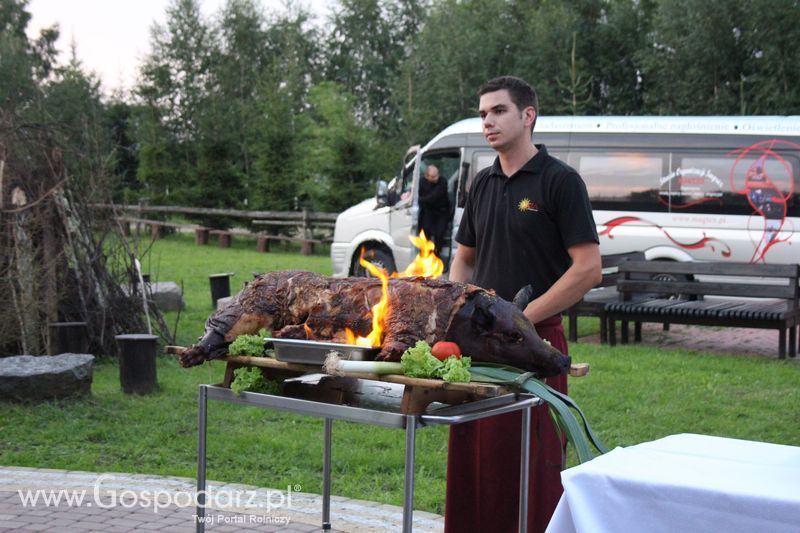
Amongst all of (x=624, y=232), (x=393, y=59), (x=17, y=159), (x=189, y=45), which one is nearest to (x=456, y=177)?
(x=624, y=232)

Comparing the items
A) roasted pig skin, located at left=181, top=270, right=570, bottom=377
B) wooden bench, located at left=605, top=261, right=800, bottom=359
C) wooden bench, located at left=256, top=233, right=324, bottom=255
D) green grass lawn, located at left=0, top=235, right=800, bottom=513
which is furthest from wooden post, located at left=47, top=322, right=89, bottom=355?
wooden bench, located at left=256, top=233, right=324, bottom=255

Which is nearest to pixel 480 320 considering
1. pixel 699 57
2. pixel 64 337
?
pixel 64 337

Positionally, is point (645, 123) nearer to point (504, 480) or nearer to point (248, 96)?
point (504, 480)

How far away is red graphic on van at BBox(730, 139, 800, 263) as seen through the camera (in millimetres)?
14867

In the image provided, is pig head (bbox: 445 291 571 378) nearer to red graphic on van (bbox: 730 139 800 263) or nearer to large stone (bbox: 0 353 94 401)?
large stone (bbox: 0 353 94 401)

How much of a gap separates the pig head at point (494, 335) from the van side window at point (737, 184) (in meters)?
12.6

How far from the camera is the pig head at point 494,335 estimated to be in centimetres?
342

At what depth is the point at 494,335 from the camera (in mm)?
3428

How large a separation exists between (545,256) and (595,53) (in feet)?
94.7

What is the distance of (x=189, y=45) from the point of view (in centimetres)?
3988

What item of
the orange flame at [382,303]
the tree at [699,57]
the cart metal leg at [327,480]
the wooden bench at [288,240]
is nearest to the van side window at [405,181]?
the wooden bench at [288,240]

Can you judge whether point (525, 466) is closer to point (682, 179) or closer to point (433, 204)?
point (682, 179)

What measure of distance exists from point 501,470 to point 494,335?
0.91m

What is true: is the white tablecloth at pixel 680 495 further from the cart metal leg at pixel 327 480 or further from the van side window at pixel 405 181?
the van side window at pixel 405 181
